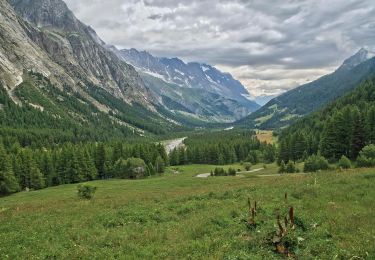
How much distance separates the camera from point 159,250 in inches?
702

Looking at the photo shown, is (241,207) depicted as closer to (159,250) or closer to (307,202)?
(307,202)

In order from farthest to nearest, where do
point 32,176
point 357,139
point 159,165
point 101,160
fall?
point 159,165 < point 101,160 < point 32,176 < point 357,139

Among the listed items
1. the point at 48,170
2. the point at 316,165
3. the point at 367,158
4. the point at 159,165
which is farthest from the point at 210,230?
the point at 159,165

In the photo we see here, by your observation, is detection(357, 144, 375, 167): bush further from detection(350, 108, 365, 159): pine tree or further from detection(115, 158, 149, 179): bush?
detection(115, 158, 149, 179): bush

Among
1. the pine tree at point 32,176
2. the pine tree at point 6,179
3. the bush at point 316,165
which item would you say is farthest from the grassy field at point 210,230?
the pine tree at point 32,176

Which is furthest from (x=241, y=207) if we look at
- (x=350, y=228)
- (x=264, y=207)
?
(x=350, y=228)

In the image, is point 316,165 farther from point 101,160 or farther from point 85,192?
point 101,160

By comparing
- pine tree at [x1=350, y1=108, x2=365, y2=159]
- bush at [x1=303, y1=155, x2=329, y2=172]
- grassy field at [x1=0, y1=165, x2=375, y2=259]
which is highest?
pine tree at [x1=350, y1=108, x2=365, y2=159]

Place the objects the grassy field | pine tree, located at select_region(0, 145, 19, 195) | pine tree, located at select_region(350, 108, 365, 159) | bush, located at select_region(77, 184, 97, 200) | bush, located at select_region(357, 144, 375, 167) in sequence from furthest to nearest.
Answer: pine tree, located at select_region(350, 108, 365, 159) → pine tree, located at select_region(0, 145, 19, 195) → bush, located at select_region(357, 144, 375, 167) → bush, located at select_region(77, 184, 97, 200) → the grassy field

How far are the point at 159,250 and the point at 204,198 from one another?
17019 millimetres

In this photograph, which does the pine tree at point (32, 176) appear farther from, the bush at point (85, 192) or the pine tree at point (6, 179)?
the bush at point (85, 192)

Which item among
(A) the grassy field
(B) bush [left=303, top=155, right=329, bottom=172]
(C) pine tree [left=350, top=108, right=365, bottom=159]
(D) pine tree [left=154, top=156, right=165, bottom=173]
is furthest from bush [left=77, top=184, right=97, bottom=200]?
(D) pine tree [left=154, top=156, right=165, bottom=173]

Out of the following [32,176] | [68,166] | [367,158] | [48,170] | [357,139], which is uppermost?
[357,139]

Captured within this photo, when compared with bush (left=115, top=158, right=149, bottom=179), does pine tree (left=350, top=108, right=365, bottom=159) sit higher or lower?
higher
